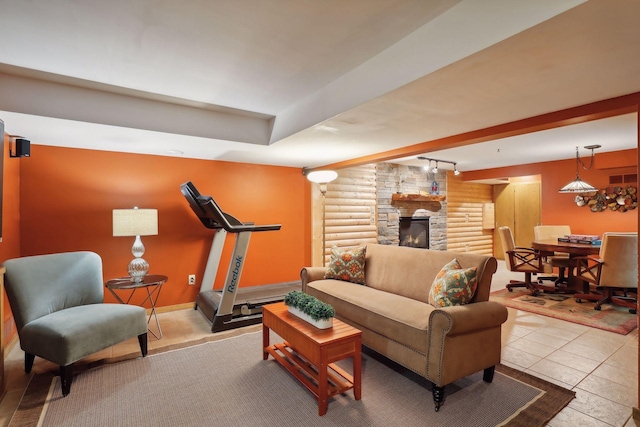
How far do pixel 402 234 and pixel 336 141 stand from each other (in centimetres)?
354

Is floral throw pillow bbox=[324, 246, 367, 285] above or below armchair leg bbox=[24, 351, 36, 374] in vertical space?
above

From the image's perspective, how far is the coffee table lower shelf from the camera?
2.15 m

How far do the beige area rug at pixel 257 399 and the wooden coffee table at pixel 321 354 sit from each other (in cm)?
9

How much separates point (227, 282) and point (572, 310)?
442cm

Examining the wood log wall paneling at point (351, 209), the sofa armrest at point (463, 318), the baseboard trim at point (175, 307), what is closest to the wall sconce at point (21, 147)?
the baseboard trim at point (175, 307)

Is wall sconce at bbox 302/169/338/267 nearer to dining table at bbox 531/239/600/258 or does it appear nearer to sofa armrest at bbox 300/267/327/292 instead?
sofa armrest at bbox 300/267/327/292

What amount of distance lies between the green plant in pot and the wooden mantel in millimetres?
4006

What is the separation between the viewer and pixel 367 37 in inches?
76.8

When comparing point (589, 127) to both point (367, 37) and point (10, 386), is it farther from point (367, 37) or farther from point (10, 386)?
point (10, 386)

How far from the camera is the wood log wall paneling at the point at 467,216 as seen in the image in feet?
24.1

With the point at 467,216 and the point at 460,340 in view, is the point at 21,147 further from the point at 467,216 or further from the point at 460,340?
the point at 467,216

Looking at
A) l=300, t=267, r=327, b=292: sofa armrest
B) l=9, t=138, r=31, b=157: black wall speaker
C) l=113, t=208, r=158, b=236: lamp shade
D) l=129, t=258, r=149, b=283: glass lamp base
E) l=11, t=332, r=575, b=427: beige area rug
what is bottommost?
l=11, t=332, r=575, b=427: beige area rug

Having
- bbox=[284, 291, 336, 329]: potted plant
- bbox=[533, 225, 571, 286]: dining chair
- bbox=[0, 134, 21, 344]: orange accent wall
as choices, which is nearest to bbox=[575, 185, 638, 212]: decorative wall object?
bbox=[533, 225, 571, 286]: dining chair

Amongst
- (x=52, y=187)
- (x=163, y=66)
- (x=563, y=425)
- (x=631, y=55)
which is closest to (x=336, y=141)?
(x=163, y=66)
